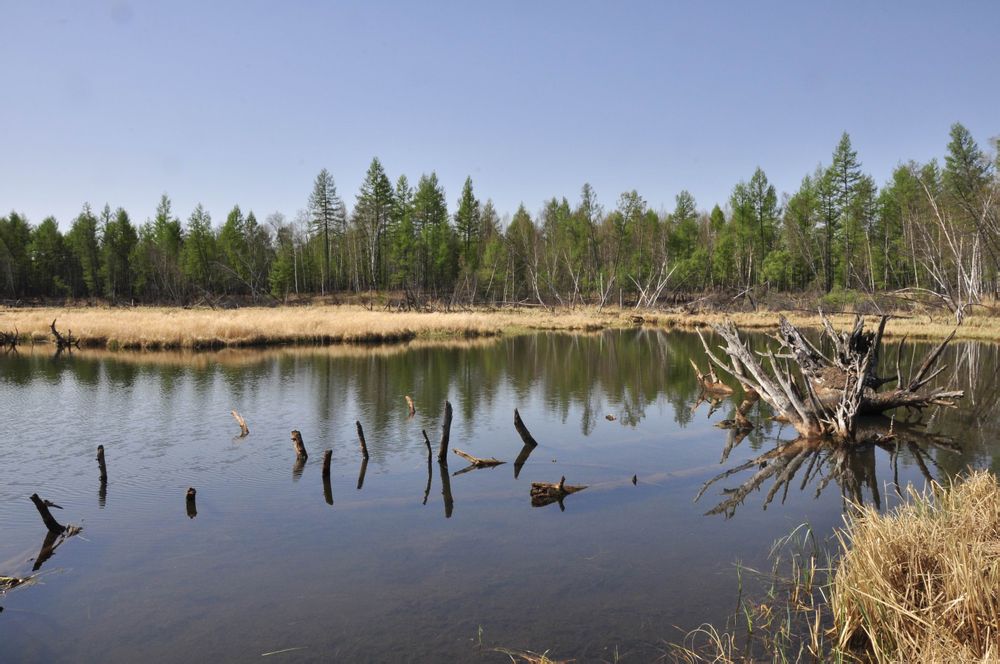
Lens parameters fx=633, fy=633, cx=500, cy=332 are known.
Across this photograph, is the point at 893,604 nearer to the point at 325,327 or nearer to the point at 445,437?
the point at 445,437

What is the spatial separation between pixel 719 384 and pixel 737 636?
17052mm

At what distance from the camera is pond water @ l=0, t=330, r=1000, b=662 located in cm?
711

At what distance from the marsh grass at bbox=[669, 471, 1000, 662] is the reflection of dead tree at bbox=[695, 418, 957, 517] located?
355 centimetres

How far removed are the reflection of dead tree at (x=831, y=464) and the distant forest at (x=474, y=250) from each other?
46.5 meters

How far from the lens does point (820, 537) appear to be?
31.6 feet

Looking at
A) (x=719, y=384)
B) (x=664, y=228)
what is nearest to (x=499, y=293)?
(x=664, y=228)

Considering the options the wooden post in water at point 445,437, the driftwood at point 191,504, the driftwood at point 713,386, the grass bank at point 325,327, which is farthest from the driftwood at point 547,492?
the grass bank at point 325,327

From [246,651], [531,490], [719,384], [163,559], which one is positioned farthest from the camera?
[719,384]

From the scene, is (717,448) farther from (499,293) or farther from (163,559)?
(499,293)

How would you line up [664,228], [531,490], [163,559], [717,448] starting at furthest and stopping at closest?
[664,228]
[717,448]
[531,490]
[163,559]

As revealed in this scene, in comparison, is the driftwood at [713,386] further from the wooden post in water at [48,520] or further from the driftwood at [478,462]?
the wooden post in water at [48,520]

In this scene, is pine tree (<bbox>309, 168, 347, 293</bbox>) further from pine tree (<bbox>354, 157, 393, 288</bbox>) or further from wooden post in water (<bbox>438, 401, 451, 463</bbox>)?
wooden post in water (<bbox>438, 401, 451, 463</bbox>)

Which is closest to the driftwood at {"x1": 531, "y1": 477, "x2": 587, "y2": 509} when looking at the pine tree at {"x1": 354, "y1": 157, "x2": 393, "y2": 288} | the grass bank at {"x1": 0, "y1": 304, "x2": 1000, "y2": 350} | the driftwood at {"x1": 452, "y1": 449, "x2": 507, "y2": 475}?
the driftwood at {"x1": 452, "y1": 449, "x2": 507, "y2": 475}

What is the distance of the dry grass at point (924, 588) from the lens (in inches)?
199
